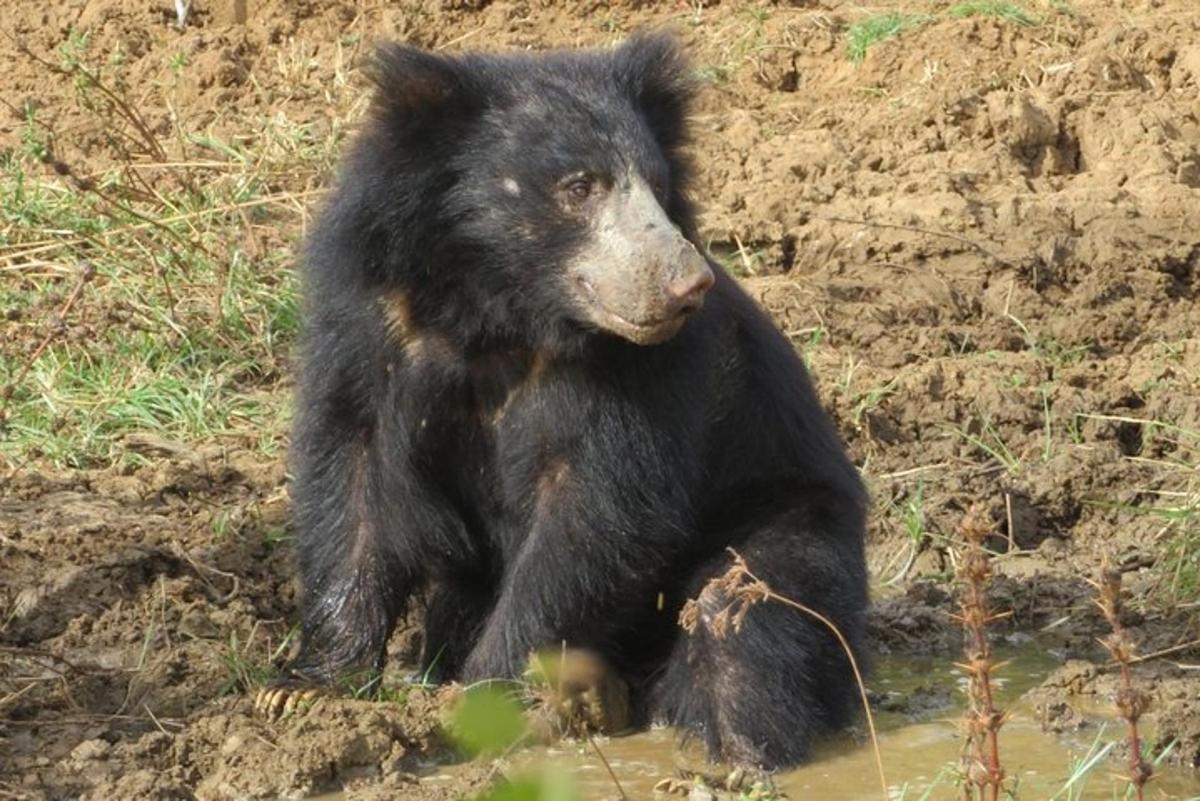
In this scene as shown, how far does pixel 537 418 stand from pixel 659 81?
1079 mm

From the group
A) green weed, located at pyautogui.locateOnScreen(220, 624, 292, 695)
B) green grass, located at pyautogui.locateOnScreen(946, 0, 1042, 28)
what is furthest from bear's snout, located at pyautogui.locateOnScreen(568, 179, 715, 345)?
green grass, located at pyautogui.locateOnScreen(946, 0, 1042, 28)

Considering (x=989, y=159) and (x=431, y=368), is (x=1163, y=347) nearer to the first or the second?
(x=989, y=159)

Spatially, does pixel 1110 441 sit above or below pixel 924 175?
below

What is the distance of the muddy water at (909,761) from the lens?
5.47 meters

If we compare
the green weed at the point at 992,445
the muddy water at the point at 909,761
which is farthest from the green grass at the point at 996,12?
the muddy water at the point at 909,761

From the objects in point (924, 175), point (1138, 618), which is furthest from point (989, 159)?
point (1138, 618)

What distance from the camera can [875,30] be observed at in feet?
35.0

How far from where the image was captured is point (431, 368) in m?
5.81

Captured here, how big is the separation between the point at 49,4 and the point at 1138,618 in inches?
266

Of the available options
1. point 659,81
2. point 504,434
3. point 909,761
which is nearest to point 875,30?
point 659,81

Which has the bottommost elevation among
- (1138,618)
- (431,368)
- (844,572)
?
(1138,618)

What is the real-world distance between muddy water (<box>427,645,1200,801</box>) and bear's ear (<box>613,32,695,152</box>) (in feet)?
5.71

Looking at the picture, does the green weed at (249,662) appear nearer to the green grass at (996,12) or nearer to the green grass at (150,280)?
the green grass at (150,280)

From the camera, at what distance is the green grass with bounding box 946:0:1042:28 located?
10648mm
